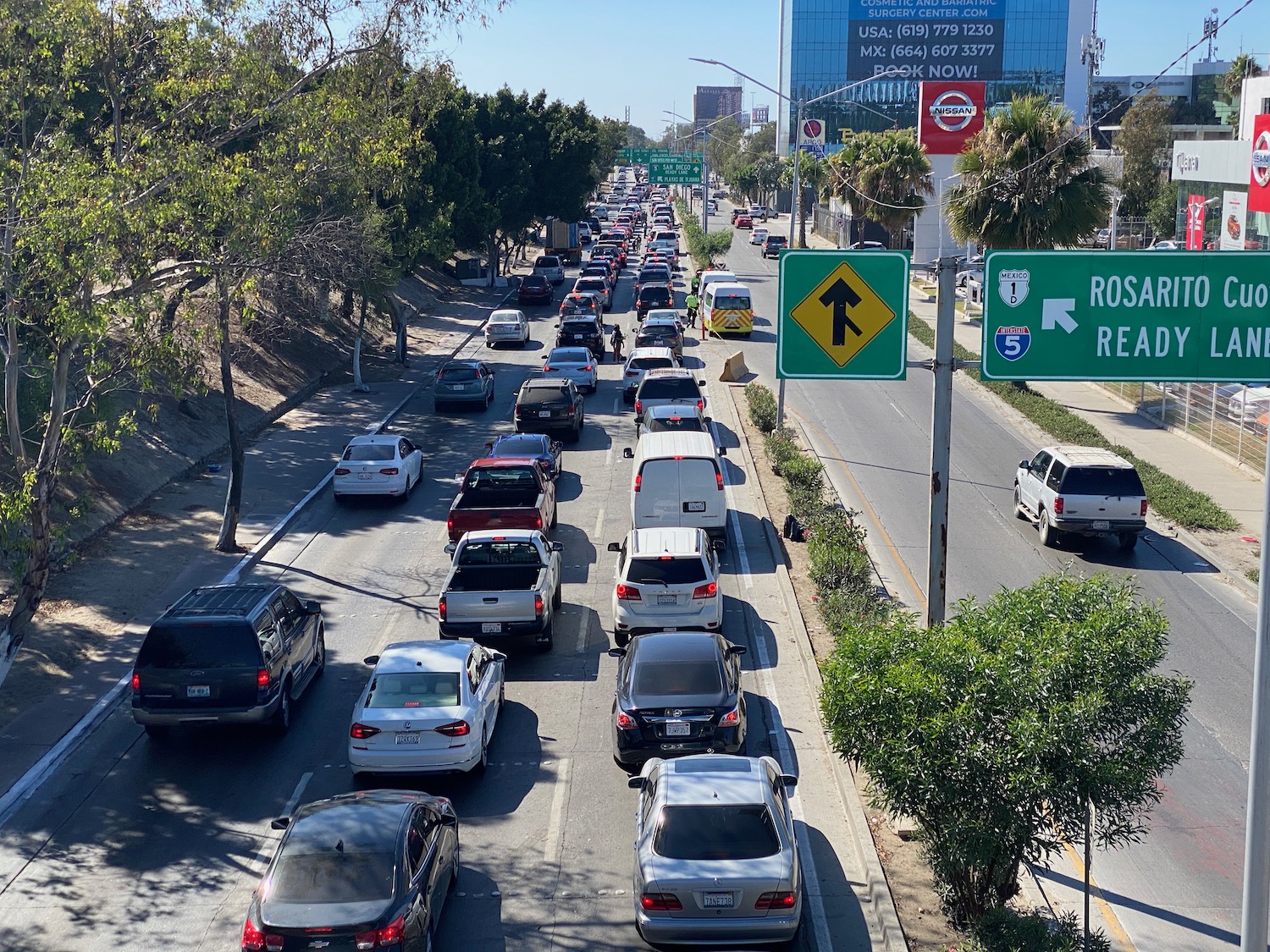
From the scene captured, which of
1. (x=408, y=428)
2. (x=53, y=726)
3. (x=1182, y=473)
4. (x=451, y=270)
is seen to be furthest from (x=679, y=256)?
(x=53, y=726)

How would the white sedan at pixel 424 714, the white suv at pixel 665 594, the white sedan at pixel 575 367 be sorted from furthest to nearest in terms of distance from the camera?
the white sedan at pixel 575 367 → the white suv at pixel 665 594 → the white sedan at pixel 424 714

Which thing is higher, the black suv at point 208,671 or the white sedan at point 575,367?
the white sedan at point 575,367

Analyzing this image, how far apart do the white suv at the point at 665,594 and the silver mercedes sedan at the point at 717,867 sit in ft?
23.3

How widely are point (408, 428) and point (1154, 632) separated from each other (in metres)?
28.6

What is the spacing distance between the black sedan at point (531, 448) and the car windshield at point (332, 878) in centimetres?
1752

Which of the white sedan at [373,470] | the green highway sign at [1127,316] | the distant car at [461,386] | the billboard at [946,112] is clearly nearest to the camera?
the green highway sign at [1127,316]

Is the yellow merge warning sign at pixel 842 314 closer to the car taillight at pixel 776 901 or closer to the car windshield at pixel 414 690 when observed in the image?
the car taillight at pixel 776 901

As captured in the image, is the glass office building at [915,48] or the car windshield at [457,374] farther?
the glass office building at [915,48]

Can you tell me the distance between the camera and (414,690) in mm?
14875

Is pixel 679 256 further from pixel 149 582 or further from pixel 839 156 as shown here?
pixel 149 582

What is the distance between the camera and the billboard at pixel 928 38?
137500mm

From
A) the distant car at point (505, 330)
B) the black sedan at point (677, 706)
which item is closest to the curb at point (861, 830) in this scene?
the black sedan at point (677, 706)

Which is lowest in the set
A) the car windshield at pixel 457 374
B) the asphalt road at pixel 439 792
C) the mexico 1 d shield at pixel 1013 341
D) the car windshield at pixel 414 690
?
the asphalt road at pixel 439 792

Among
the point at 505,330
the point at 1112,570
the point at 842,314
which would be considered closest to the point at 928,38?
the point at 505,330
